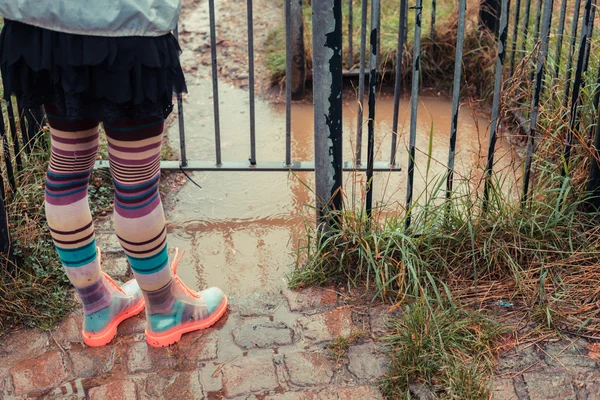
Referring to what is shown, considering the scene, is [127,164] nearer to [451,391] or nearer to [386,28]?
[451,391]

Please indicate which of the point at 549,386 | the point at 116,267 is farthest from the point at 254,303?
the point at 549,386

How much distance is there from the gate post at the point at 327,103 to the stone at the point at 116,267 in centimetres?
86

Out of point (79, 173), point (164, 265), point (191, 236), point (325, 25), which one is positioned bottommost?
point (191, 236)

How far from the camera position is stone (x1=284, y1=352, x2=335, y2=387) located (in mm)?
2396

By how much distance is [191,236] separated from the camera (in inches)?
142

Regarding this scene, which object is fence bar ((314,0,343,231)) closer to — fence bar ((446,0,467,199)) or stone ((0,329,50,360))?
fence bar ((446,0,467,199))

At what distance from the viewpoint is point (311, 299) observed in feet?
9.26

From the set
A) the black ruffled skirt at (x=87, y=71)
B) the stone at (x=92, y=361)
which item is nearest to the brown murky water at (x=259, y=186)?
the stone at (x=92, y=361)

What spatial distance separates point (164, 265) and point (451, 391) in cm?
101

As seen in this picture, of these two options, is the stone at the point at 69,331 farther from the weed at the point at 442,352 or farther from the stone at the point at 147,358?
the weed at the point at 442,352

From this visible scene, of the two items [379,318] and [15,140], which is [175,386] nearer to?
[379,318]

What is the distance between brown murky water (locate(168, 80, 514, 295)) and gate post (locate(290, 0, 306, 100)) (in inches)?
6.0

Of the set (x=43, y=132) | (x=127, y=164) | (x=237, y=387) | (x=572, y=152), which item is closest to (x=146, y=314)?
(x=237, y=387)

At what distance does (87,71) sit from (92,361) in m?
1.06
